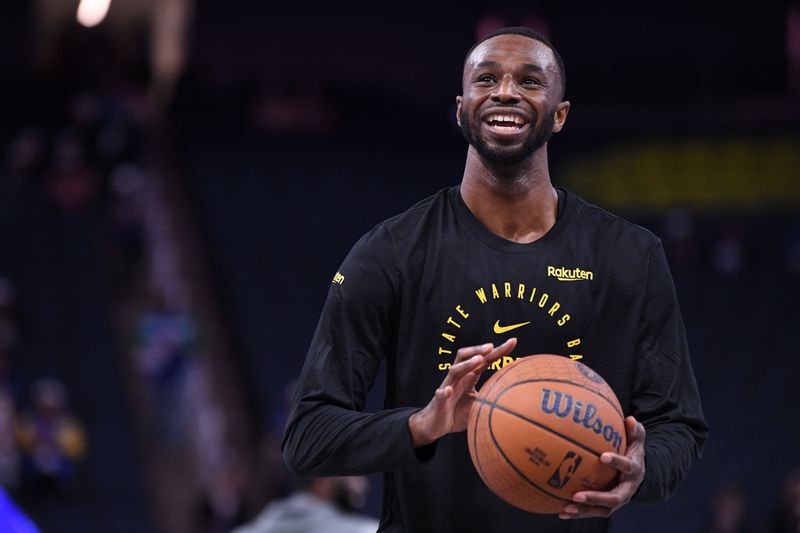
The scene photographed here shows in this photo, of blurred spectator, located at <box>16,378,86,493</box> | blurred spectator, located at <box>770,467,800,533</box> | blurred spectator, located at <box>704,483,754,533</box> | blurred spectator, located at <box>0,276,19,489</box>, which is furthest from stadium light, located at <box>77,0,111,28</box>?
blurred spectator, located at <box>770,467,800,533</box>

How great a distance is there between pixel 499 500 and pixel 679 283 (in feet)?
40.9

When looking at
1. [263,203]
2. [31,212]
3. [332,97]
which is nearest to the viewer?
[31,212]

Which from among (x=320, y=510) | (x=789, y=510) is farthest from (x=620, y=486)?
(x=789, y=510)

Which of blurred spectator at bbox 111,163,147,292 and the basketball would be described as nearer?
the basketball

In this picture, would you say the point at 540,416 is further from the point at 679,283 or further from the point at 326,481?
the point at 679,283

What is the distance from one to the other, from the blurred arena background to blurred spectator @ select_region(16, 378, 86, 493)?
0.06 feet

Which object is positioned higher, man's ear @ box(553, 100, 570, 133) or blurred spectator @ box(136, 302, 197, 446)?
man's ear @ box(553, 100, 570, 133)

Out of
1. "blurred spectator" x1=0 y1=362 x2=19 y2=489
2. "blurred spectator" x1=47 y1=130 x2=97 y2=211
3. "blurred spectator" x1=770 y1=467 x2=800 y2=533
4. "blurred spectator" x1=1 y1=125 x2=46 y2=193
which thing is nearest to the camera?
"blurred spectator" x1=0 y1=362 x2=19 y2=489

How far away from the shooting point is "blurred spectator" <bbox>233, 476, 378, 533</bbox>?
505 centimetres

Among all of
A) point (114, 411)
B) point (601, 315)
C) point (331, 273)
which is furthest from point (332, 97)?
point (601, 315)

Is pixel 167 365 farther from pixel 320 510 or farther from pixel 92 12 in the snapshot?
pixel 92 12

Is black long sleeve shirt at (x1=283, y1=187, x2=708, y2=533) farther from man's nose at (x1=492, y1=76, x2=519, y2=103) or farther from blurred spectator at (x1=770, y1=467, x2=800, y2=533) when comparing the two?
blurred spectator at (x1=770, y1=467, x2=800, y2=533)

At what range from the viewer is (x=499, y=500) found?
2.84 metres

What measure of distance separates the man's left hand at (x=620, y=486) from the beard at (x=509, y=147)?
0.66 metres
